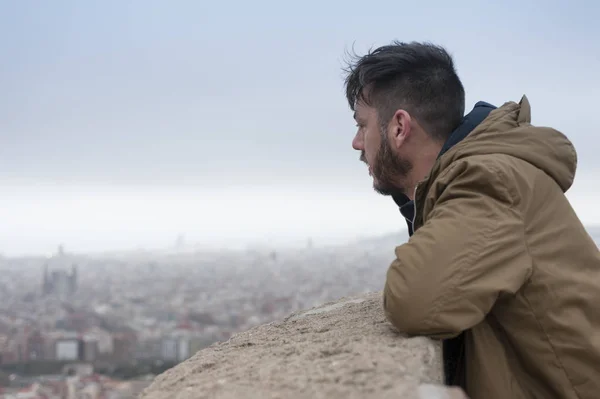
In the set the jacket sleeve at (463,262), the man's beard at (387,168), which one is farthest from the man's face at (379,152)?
the jacket sleeve at (463,262)

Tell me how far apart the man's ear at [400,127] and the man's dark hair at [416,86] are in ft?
0.15

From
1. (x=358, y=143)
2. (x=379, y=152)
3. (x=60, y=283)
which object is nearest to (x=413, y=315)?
(x=379, y=152)

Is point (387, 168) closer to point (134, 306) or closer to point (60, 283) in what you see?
point (134, 306)

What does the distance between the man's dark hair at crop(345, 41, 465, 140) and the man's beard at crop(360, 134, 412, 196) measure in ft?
0.36

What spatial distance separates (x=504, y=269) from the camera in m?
1.76

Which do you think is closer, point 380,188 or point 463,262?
point 463,262

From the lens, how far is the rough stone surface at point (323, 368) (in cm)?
153

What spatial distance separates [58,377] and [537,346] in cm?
1545

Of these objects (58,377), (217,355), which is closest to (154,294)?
(58,377)

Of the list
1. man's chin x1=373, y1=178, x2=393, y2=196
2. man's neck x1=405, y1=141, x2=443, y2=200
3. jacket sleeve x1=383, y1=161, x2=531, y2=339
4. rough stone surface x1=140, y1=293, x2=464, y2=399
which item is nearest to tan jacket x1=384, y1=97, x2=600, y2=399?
jacket sleeve x1=383, y1=161, x2=531, y2=339

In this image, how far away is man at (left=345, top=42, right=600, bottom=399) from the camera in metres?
1.72

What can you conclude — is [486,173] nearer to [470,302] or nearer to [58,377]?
[470,302]

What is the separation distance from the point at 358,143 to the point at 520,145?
701 millimetres

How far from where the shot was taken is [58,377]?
49.5ft
